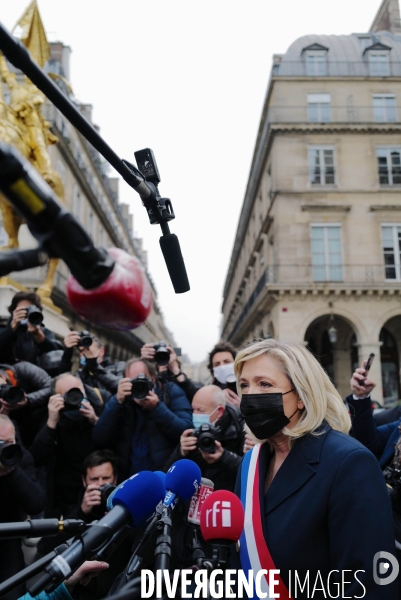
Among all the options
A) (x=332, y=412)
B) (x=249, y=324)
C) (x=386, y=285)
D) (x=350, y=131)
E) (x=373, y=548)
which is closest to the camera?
(x=373, y=548)

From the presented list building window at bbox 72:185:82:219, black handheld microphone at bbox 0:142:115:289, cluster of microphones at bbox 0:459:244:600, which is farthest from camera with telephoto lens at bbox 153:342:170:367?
building window at bbox 72:185:82:219

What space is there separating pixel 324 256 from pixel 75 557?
79.0ft

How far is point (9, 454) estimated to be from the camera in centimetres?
291

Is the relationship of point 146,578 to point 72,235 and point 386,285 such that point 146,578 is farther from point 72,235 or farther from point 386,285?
point 386,285

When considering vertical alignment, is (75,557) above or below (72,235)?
below

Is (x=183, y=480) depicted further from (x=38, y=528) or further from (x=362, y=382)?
(x=362, y=382)

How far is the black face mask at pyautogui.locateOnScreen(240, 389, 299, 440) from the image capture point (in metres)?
2.19

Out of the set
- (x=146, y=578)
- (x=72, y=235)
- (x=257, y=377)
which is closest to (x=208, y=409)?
(x=257, y=377)

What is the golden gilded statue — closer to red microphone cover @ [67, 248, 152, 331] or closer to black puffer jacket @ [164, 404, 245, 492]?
black puffer jacket @ [164, 404, 245, 492]

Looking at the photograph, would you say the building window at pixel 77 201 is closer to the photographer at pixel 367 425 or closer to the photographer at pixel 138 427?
the photographer at pixel 138 427

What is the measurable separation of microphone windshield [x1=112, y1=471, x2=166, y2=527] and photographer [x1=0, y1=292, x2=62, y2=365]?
324 cm

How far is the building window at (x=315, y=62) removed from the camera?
27422 millimetres

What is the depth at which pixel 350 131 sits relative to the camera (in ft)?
82.6

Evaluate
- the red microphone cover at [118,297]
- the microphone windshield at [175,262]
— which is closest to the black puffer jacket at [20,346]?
the microphone windshield at [175,262]
